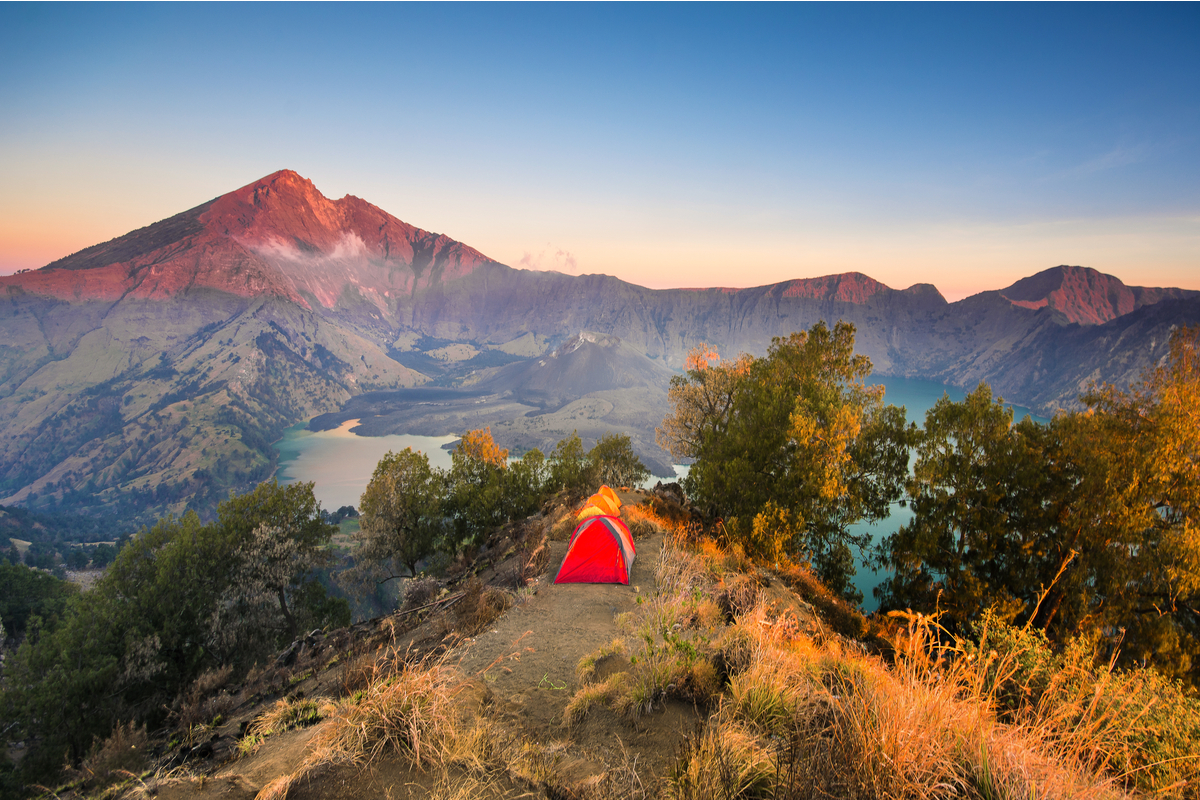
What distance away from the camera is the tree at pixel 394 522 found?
2620 cm

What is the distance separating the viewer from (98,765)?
7664 millimetres

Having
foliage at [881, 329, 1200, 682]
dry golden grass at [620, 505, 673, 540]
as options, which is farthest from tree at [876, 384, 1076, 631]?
dry golden grass at [620, 505, 673, 540]

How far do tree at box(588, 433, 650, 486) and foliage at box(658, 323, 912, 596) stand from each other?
1171 cm

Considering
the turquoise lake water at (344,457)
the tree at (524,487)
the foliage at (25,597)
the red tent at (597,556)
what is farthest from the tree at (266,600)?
the turquoise lake water at (344,457)

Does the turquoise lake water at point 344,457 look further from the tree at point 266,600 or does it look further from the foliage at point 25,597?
the tree at point 266,600

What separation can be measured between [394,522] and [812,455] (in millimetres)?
22419

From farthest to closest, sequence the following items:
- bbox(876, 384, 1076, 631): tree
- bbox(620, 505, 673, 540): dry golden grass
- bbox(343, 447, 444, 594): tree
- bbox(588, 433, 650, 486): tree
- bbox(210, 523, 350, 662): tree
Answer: bbox(588, 433, 650, 486): tree
bbox(343, 447, 444, 594): tree
bbox(210, 523, 350, 662): tree
bbox(620, 505, 673, 540): dry golden grass
bbox(876, 384, 1076, 631): tree

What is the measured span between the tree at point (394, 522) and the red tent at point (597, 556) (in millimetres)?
18082

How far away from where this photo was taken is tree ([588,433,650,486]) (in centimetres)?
3272

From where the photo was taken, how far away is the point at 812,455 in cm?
1623

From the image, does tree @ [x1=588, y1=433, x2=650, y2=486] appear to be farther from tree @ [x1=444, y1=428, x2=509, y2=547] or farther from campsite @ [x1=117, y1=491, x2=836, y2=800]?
campsite @ [x1=117, y1=491, x2=836, y2=800]

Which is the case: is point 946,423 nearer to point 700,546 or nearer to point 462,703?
point 700,546

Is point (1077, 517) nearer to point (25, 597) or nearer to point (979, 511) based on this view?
point (979, 511)

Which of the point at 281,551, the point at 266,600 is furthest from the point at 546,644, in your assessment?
the point at 281,551
